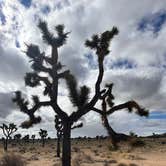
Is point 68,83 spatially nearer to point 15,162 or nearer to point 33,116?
point 33,116

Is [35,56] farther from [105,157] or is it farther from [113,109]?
[105,157]

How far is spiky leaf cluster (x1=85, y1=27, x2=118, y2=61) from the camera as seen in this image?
16.2 metres

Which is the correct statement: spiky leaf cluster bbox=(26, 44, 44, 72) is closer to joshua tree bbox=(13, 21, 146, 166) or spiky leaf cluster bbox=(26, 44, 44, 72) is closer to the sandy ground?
joshua tree bbox=(13, 21, 146, 166)

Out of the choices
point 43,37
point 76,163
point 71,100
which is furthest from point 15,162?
point 43,37

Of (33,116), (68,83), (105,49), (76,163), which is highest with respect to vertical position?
(105,49)

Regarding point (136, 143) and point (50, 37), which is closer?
point (136, 143)

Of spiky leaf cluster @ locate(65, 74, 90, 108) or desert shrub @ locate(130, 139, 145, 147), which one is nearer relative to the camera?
desert shrub @ locate(130, 139, 145, 147)

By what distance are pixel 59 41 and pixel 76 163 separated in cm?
801

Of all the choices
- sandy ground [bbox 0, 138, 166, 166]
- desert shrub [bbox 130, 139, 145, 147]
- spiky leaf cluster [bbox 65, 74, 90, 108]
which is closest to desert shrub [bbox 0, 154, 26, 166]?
sandy ground [bbox 0, 138, 166, 166]

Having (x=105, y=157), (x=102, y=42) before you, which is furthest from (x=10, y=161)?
(x=105, y=157)

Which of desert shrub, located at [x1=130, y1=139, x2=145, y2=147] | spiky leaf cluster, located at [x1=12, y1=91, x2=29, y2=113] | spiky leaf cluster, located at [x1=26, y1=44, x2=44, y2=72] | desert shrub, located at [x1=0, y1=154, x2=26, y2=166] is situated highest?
spiky leaf cluster, located at [x1=26, y1=44, x2=44, y2=72]

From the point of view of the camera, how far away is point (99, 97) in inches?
651

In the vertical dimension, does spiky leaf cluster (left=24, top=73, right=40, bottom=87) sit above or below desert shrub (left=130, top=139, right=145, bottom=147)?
above

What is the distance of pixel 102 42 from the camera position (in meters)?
16.3
